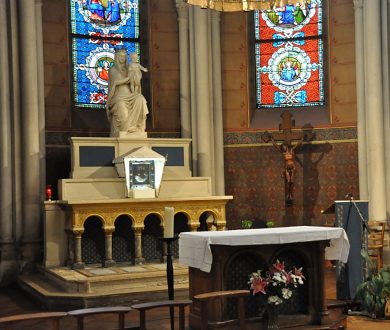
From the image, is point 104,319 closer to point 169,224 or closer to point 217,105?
point 169,224

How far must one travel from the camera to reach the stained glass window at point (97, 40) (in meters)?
12.9

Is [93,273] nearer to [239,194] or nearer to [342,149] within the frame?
[239,194]

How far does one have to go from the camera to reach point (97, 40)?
43.1 feet

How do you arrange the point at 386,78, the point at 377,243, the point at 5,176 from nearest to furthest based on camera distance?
the point at 377,243, the point at 5,176, the point at 386,78

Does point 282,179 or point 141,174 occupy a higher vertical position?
point 141,174

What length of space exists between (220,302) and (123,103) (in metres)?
5.71

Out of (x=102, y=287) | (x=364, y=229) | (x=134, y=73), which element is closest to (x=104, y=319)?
(x=102, y=287)

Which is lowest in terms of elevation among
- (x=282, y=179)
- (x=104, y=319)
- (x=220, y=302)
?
(x=104, y=319)

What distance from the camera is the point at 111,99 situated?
1155 centimetres

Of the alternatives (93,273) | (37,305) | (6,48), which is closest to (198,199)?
(93,273)

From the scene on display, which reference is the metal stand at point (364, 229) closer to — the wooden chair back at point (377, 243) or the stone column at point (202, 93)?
the wooden chair back at point (377, 243)

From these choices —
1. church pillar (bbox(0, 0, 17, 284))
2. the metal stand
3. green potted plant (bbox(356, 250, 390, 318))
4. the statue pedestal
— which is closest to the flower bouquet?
green potted plant (bbox(356, 250, 390, 318))

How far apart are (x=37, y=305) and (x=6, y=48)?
4.62 m

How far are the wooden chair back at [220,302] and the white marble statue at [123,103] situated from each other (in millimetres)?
5572
